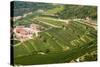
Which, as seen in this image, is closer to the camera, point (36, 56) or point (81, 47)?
point (36, 56)

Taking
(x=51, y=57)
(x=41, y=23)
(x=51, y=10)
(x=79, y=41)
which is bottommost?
(x=51, y=57)

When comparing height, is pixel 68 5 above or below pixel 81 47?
above

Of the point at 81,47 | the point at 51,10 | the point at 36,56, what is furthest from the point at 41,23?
the point at 81,47
